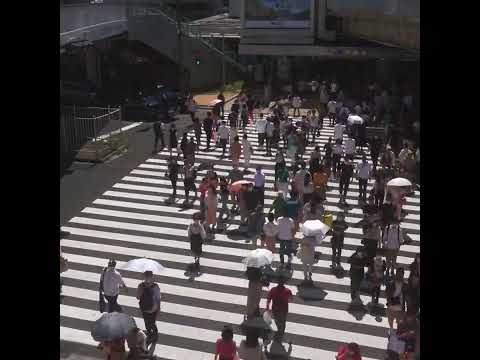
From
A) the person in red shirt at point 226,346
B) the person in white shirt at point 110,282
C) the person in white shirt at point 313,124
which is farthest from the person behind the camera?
the person in white shirt at point 313,124

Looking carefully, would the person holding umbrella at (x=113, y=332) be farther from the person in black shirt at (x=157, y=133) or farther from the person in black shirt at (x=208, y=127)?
the person in black shirt at (x=208, y=127)

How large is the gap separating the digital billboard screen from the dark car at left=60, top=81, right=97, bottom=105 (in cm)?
980

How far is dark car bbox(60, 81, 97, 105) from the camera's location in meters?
36.3

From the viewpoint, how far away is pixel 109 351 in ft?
31.9

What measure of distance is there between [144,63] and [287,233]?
1270 inches

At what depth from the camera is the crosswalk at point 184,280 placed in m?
11.9

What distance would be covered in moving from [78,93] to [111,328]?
30.1 metres

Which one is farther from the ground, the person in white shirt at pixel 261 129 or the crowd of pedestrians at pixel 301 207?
the person in white shirt at pixel 261 129

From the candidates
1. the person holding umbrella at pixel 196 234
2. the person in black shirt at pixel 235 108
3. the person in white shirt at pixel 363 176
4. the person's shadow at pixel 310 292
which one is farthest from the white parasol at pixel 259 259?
the person in black shirt at pixel 235 108

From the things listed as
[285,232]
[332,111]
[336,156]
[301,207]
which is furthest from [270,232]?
[332,111]

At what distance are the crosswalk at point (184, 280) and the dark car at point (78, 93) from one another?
55.8 feet

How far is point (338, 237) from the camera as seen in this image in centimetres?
1405

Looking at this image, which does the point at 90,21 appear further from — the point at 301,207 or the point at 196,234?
the point at 196,234
